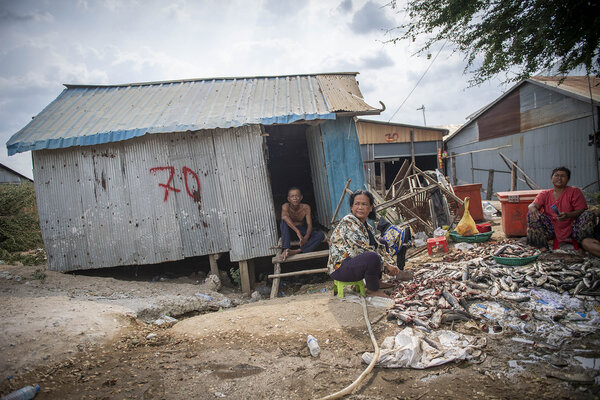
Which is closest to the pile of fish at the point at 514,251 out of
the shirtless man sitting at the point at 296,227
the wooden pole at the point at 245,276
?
the shirtless man sitting at the point at 296,227

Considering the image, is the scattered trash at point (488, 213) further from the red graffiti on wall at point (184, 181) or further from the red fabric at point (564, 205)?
the red graffiti on wall at point (184, 181)

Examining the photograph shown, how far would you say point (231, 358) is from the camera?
2.94 metres

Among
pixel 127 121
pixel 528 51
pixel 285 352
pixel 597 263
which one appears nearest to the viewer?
pixel 285 352

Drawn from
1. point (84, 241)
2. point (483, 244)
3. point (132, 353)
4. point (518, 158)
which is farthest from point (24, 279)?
point (518, 158)

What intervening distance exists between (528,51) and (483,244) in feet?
11.3

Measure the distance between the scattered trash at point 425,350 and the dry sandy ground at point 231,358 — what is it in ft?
0.24

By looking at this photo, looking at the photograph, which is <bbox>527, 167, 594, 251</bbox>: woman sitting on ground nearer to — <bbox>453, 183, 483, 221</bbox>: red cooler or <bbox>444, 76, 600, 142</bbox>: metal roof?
<bbox>453, 183, 483, 221</bbox>: red cooler

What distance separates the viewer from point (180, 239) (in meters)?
6.14

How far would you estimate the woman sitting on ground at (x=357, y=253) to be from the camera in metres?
3.75

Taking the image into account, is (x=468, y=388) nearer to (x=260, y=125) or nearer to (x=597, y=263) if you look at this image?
(x=597, y=263)

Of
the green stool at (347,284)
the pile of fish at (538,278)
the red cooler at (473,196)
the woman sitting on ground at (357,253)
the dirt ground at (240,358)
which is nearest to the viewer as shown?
the dirt ground at (240,358)

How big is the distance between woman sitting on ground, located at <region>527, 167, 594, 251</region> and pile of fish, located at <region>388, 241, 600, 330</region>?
59 cm

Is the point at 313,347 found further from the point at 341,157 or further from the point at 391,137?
the point at 391,137

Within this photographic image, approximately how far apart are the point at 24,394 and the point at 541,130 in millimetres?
15726
